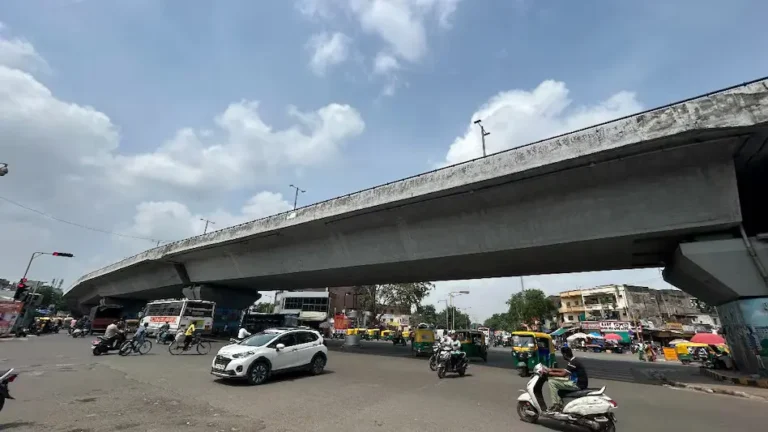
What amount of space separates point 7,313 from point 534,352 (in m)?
33.0

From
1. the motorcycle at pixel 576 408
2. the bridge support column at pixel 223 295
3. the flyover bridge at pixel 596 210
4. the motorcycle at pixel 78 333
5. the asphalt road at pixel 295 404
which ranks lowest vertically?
the asphalt road at pixel 295 404

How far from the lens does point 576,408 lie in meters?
6.30

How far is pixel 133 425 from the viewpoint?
599 centimetres

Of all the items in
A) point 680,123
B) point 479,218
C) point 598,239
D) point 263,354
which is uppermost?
point 680,123

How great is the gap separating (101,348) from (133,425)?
13.3m

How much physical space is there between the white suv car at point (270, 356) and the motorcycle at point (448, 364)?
4.36m

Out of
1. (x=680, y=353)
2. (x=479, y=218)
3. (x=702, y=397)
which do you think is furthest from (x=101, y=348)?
(x=680, y=353)

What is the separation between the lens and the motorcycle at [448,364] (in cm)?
1310

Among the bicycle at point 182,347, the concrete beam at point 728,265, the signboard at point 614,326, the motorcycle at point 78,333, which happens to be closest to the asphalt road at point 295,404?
the concrete beam at point 728,265

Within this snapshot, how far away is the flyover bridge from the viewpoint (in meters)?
10.4

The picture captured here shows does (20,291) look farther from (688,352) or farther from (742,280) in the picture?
(688,352)

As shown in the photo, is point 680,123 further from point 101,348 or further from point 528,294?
point 528,294

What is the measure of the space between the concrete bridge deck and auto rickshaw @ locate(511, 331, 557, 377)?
11.4 feet

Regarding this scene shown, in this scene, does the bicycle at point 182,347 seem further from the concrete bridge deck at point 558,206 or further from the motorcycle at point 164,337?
the concrete bridge deck at point 558,206
